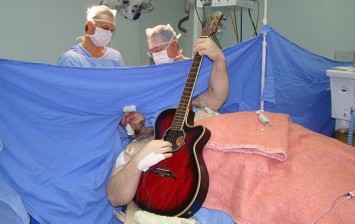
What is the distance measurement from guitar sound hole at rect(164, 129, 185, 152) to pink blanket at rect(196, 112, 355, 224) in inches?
4.3

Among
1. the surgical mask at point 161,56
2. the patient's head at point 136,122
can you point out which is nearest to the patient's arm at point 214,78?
the surgical mask at point 161,56

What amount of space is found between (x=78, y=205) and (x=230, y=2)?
4.79ft

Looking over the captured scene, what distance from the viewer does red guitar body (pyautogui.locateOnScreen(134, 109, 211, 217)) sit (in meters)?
1.05

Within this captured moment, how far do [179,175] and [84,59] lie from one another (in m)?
1.03

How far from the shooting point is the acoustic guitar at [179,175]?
105cm

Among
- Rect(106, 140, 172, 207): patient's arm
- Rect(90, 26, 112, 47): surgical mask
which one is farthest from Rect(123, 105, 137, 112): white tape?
Rect(90, 26, 112, 47): surgical mask

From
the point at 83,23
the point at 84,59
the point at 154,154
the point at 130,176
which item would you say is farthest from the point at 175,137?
the point at 83,23

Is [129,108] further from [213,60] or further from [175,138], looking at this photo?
[213,60]

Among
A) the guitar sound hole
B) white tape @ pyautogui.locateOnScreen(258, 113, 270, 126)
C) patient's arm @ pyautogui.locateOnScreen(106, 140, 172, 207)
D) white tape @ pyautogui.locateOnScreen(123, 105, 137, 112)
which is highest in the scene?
white tape @ pyautogui.locateOnScreen(123, 105, 137, 112)

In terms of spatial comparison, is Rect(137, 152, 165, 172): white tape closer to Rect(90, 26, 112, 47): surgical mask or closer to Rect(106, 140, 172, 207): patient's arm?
Rect(106, 140, 172, 207): patient's arm

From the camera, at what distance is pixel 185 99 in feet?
4.09

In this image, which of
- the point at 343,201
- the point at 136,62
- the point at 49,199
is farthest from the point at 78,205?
the point at 136,62

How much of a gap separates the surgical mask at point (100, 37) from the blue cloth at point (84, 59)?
0.24ft

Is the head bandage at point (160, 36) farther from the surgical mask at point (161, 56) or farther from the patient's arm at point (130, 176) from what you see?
the patient's arm at point (130, 176)
